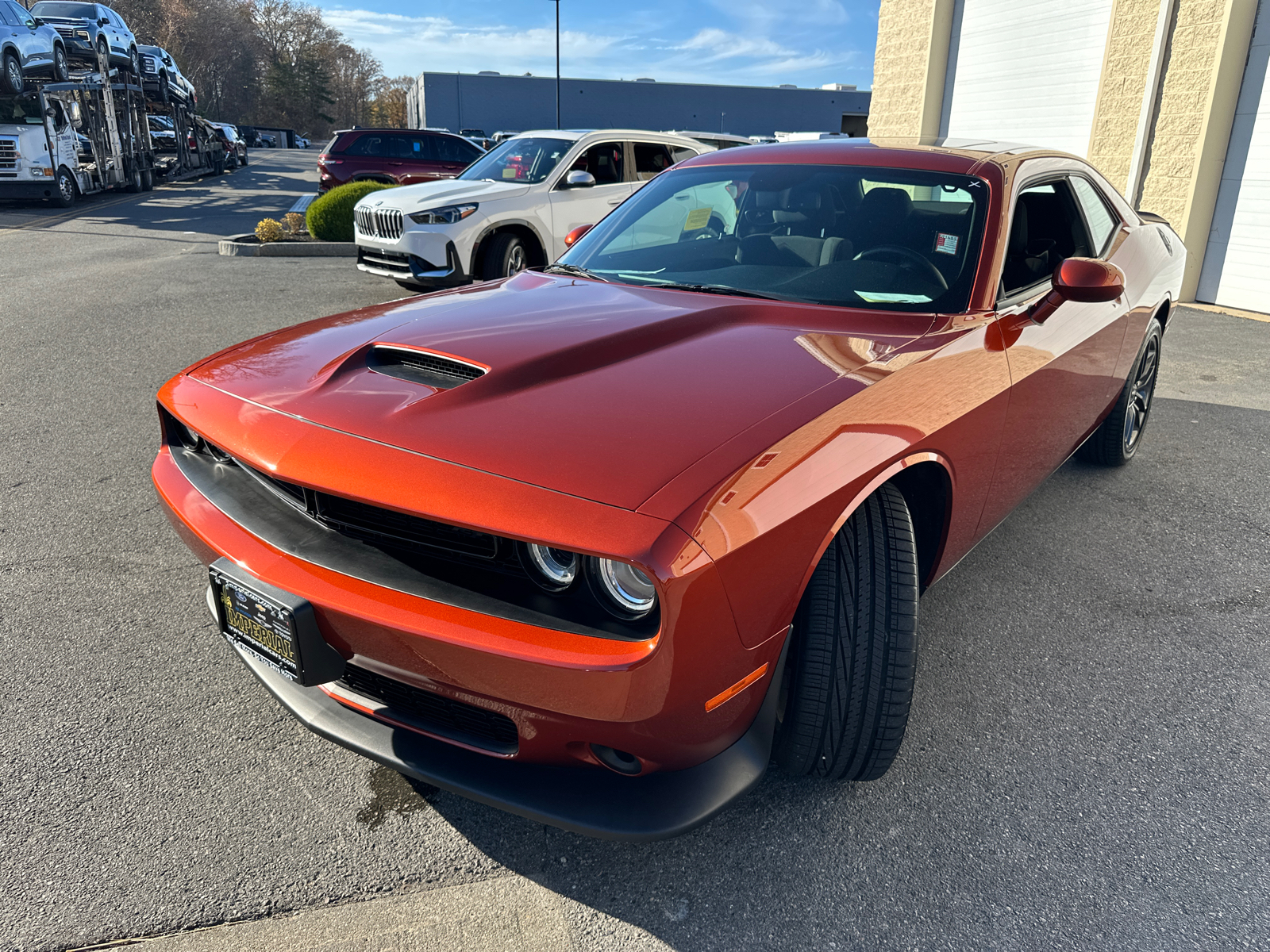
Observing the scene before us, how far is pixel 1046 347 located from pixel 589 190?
6.85 metres

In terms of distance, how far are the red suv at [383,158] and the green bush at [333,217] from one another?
3173 millimetres

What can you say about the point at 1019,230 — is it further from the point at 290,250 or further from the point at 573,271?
the point at 290,250

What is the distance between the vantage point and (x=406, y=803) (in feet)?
7.06

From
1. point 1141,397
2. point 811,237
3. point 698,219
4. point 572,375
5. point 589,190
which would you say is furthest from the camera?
point 589,190

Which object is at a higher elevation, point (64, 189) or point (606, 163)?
point (606, 163)

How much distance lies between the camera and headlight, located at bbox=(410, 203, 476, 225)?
8.04 m

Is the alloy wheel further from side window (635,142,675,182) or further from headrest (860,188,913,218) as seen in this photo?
side window (635,142,675,182)

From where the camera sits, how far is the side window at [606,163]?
9.05m

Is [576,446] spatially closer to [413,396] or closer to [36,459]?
[413,396]

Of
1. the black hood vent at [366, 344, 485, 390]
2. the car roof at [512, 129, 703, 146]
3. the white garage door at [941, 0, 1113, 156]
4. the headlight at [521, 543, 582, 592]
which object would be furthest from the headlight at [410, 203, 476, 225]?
the white garage door at [941, 0, 1113, 156]

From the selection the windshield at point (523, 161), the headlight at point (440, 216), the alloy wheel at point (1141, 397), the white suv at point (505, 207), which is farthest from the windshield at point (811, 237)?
the windshield at point (523, 161)

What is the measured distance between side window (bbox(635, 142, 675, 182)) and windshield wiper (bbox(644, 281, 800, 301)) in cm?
675

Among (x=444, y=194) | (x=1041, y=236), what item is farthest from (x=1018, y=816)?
(x=444, y=194)

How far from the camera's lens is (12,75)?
15.8 metres
